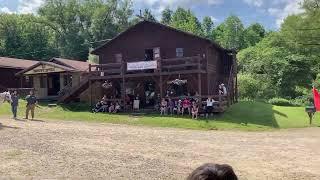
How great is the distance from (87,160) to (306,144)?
10.6 metres

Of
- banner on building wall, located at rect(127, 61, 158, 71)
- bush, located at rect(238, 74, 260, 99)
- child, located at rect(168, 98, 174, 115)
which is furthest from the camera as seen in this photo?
bush, located at rect(238, 74, 260, 99)

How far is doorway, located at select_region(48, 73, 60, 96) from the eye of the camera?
50812 millimetres

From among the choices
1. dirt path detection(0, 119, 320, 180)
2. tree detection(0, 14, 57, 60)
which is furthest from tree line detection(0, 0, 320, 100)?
dirt path detection(0, 119, 320, 180)

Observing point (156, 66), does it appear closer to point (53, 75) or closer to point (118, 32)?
point (53, 75)

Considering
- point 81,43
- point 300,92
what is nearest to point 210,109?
point 300,92

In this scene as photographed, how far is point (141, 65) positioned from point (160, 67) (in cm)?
155

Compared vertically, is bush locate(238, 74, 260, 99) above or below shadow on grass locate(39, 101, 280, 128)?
above

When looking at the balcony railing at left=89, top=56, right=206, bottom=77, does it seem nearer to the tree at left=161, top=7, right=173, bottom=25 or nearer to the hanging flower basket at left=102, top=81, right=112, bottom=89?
the hanging flower basket at left=102, top=81, right=112, bottom=89

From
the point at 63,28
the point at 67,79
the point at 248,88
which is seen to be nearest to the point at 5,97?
the point at 67,79

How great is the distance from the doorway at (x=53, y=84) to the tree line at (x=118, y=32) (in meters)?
14.6

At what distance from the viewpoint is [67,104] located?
41.6 meters

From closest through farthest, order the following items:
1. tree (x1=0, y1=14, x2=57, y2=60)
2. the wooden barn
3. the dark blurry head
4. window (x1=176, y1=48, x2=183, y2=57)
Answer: the dark blurry head
the wooden barn
window (x1=176, y1=48, x2=183, y2=57)
tree (x1=0, y1=14, x2=57, y2=60)

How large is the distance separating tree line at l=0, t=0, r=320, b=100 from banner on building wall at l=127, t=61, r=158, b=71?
19.8m

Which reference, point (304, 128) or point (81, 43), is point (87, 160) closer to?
point (304, 128)
